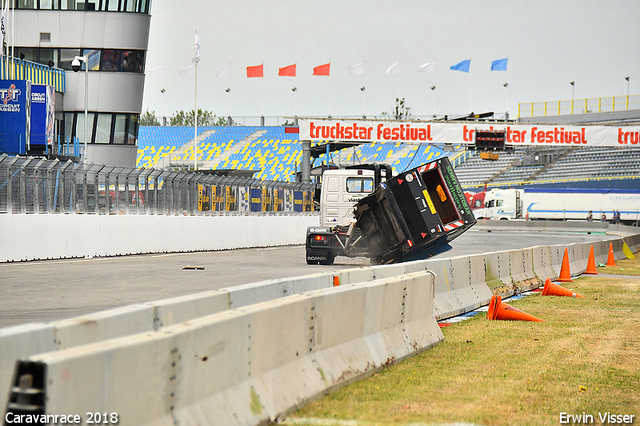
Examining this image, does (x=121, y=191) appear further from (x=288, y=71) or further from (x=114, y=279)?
(x=288, y=71)

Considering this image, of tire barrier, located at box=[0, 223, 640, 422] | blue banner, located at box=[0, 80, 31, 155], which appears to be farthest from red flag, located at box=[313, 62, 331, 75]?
tire barrier, located at box=[0, 223, 640, 422]

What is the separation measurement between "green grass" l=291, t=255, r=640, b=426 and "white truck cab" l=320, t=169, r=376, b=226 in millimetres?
10957

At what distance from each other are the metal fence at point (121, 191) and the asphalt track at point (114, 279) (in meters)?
1.75

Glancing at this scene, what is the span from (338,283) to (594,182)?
2727 inches

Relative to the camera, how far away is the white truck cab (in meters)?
22.8

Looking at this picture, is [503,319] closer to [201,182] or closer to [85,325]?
[85,325]

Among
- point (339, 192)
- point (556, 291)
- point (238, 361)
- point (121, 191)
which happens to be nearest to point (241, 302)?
point (238, 361)

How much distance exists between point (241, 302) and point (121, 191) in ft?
61.1

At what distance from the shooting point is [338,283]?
9.87m

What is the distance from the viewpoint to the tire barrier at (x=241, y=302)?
4.64 metres

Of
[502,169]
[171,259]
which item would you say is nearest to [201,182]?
[171,259]

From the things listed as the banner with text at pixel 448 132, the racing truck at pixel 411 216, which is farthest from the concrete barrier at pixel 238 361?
the banner with text at pixel 448 132

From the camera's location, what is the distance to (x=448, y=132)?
56125 mm

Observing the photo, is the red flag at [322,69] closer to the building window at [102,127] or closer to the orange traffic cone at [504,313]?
the building window at [102,127]
